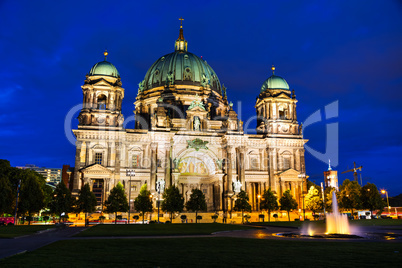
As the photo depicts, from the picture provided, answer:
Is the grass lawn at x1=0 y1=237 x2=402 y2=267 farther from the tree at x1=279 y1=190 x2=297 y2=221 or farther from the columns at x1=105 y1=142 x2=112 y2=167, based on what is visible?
the columns at x1=105 y1=142 x2=112 y2=167

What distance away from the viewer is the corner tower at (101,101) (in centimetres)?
7194

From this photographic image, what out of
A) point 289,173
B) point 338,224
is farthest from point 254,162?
point 338,224

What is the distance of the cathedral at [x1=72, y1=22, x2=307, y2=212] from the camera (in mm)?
70750

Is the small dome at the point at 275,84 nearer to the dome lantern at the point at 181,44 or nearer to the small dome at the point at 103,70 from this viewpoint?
the dome lantern at the point at 181,44

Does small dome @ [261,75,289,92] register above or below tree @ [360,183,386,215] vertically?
above

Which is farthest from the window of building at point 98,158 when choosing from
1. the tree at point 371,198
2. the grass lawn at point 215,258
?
the grass lawn at point 215,258

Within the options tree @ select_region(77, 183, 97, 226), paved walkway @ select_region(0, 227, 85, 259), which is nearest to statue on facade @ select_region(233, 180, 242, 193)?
tree @ select_region(77, 183, 97, 226)

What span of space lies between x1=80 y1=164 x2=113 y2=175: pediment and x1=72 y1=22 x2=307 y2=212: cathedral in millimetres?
181

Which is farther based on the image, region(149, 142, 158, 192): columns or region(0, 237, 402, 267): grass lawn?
region(149, 142, 158, 192): columns

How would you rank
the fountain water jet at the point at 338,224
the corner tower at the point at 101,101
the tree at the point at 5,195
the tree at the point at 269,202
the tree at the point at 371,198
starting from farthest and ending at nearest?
the tree at the point at 371,198 < the corner tower at the point at 101,101 < the tree at the point at 269,202 < the tree at the point at 5,195 < the fountain water jet at the point at 338,224

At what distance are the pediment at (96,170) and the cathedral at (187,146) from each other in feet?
0.59

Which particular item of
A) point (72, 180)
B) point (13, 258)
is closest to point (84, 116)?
point (72, 180)

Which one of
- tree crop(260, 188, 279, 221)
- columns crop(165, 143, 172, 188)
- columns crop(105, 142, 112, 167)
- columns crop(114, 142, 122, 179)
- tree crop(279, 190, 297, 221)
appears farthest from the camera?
columns crop(165, 143, 172, 188)

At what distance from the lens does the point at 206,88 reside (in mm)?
91438
